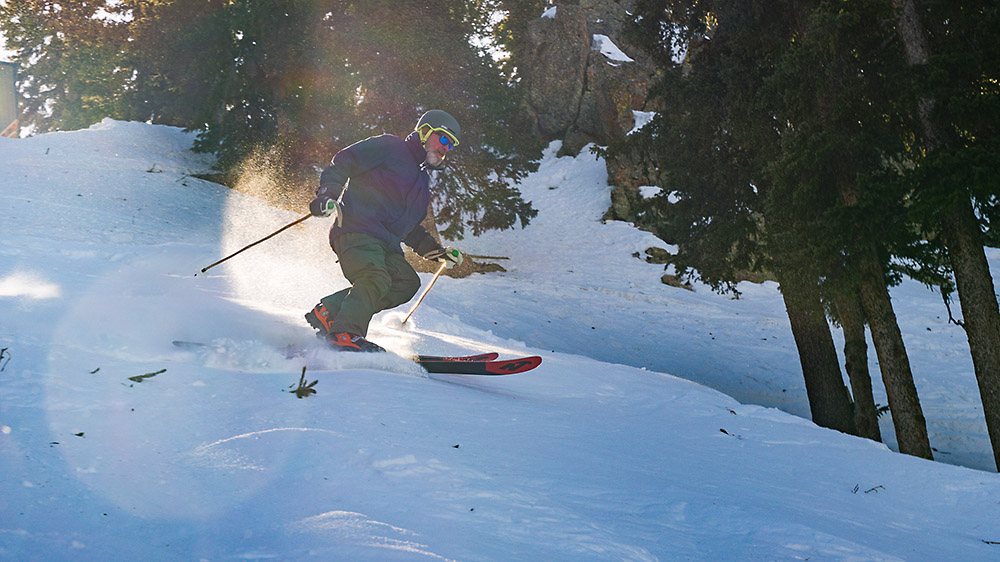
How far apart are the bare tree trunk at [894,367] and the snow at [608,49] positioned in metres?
28.9

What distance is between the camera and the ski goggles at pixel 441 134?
18.8 feet

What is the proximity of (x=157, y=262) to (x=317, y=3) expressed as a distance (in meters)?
10.2

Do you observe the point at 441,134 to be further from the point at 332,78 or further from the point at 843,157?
the point at 332,78

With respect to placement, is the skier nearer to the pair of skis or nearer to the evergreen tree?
the pair of skis

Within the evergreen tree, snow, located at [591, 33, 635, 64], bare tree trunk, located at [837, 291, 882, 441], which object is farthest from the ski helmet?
snow, located at [591, 33, 635, 64]

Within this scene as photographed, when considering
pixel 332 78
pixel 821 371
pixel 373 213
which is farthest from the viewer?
pixel 332 78

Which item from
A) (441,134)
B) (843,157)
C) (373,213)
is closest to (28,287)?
(373,213)

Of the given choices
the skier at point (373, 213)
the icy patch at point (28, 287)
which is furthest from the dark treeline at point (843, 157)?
the icy patch at point (28, 287)

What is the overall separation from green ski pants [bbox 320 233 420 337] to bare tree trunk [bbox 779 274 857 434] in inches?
241

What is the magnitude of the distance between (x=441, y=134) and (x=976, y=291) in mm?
5909

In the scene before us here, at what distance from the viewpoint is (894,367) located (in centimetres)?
805

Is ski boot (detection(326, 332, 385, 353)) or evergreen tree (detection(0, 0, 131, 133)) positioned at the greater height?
evergreen tree (detection(0, 0, 131, 133))

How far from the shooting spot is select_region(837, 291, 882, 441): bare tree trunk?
28.9 ft

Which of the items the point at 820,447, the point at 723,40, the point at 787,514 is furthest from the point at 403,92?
the point at 787,514
